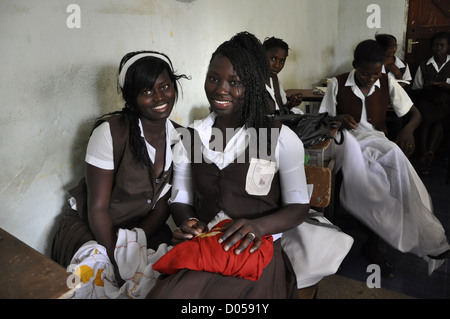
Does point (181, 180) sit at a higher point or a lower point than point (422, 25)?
lower

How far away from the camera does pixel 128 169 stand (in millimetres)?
1701

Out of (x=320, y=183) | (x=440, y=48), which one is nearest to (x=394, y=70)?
(x=440, y=48)

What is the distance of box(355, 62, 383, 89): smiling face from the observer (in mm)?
2736

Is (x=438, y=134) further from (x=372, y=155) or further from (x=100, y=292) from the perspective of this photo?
(x=100, y=292)

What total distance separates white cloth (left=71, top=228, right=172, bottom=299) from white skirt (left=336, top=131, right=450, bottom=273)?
1.36 m

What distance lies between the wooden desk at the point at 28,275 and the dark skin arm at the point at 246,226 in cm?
43

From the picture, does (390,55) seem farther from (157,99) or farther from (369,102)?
(157,99)

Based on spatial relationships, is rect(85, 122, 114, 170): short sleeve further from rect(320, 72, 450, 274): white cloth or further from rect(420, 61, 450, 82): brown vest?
rect(420, 61, 450, 82): brown vest

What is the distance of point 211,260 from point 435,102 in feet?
14.6

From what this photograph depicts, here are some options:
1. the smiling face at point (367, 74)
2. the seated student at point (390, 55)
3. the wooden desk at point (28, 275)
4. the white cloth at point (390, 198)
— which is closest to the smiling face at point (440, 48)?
the seated student at point (390, 55)

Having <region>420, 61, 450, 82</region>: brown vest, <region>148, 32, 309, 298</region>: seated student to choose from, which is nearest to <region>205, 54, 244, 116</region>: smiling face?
<region>148, 32, 309, 298</region>: seated student

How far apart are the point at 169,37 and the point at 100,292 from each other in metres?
1.61

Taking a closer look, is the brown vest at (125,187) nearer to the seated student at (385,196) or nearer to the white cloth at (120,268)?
the white cloth at (120,268)
